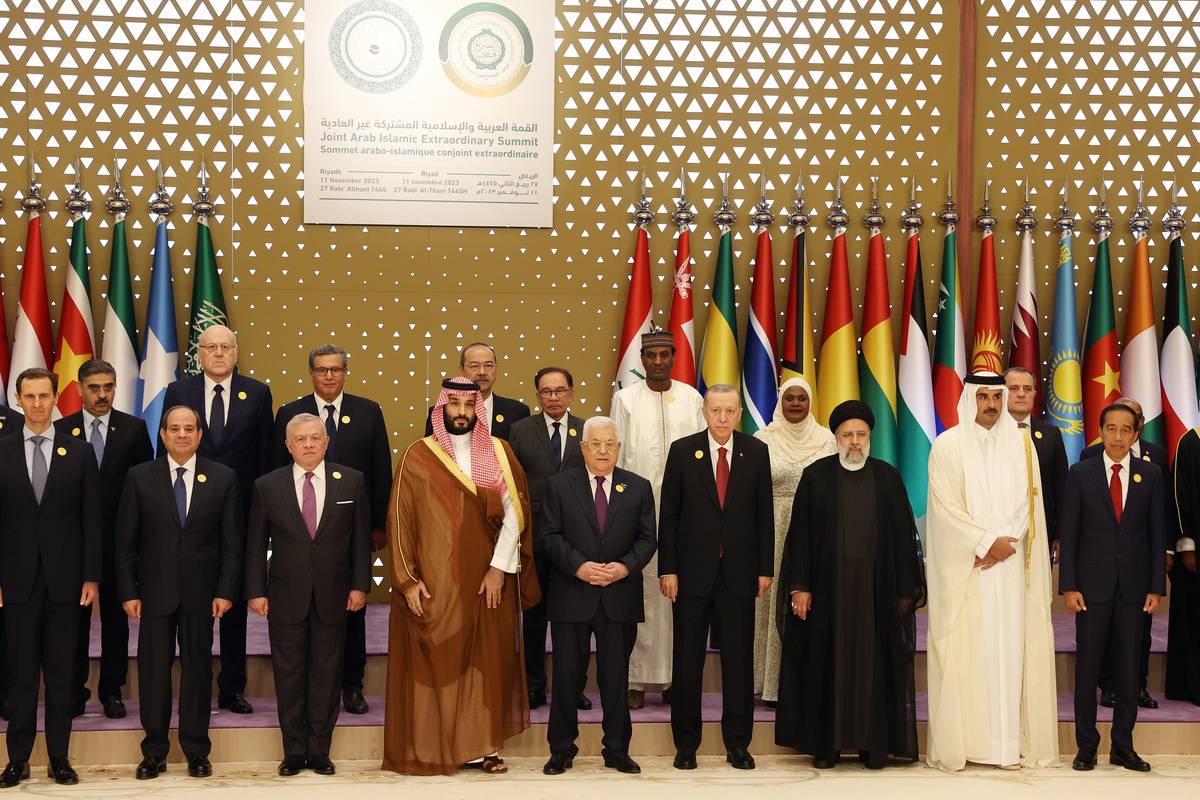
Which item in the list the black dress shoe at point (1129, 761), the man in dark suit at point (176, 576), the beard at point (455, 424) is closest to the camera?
the man in dark suit at point (176, 576)

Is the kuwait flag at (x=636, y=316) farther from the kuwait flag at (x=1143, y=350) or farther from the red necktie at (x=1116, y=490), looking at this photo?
the kuwait flag at (x=1143, y=350)

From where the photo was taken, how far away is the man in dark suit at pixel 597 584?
15.3 ft

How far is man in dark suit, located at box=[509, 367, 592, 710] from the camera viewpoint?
17.1 feet

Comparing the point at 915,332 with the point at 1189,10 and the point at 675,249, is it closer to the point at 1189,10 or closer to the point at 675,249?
the point at 675,249

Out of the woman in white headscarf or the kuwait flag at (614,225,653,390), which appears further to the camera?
the kuwait flag at (614,225,653,390)

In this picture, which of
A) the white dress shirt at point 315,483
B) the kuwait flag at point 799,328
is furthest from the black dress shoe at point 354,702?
the kuwait flag at point 799,328

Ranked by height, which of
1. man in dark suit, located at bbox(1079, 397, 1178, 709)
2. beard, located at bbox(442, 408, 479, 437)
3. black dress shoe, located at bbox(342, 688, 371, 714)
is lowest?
black dress shoe, located at bbox(342, 688, 371, 714)

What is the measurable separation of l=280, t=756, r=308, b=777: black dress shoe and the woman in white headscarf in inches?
75.6

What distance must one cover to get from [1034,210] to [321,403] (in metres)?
4.18

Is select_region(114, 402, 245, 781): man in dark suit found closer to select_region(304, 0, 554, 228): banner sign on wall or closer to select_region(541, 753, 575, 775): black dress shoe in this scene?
select_region(541, 753, 575, 775): black dress shoe

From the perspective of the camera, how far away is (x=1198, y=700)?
5383mm

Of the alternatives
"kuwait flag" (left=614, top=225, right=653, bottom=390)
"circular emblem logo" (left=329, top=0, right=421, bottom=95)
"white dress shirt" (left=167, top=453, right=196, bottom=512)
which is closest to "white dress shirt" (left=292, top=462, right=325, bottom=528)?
"white dress shirt" (left=167, top=453, right=196, bottom=512)

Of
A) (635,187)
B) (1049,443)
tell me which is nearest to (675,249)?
(635,187)

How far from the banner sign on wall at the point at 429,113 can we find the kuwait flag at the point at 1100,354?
3.06m
